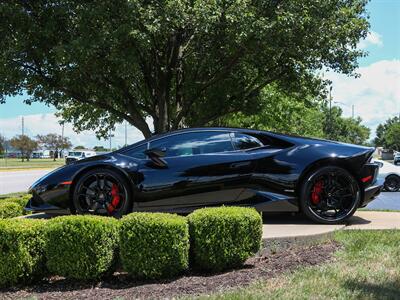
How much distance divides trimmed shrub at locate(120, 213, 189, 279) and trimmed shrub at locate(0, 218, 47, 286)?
81cm

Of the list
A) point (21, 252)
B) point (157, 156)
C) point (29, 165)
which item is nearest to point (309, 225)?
point (157, 156)

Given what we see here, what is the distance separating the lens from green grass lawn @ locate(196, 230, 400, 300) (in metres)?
3.69

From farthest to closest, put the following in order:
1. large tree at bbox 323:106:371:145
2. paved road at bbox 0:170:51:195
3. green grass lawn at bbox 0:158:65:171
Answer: large tree at bbox 323:106:371:145, green grass lawn at bbox 0:158:65:171, paved road at bbox 0:170:51:195

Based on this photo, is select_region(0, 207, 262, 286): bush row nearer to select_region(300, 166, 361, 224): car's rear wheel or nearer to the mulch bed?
the mulch bed

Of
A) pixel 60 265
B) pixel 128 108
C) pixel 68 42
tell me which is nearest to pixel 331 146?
pixel 60 265

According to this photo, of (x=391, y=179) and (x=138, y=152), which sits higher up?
(x=138, y=152)

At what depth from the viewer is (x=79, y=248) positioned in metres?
4.46

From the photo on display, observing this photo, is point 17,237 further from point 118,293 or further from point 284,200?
point 284,200

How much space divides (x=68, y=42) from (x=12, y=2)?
159 cm

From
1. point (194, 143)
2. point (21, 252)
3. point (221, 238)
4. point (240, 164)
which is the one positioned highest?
point (194, 143)

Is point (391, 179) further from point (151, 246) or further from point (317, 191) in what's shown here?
point (151, 246)

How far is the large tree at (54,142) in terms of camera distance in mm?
93812

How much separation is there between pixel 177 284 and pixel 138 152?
2.31 meters

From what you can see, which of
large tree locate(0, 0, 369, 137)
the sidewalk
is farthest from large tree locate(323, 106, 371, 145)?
the sidewalk
